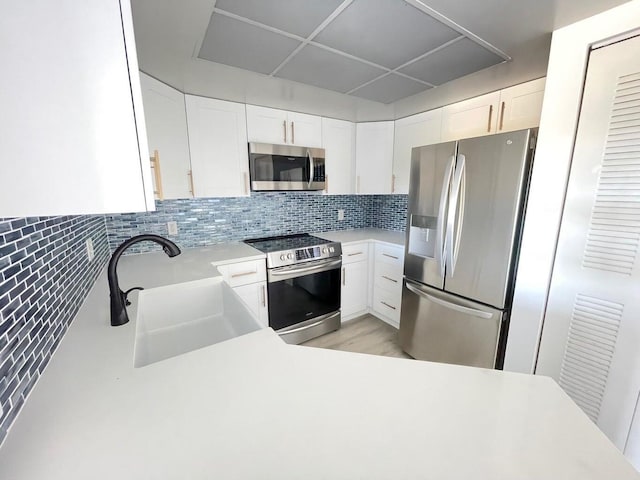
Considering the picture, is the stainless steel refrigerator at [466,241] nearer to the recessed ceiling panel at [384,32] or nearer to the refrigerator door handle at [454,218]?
the refrigerator door handle at [454,218]

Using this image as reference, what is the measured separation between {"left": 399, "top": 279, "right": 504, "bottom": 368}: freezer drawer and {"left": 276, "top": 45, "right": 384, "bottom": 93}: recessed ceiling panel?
158 cm

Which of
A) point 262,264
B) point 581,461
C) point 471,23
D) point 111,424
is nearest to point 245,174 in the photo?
point 262,264

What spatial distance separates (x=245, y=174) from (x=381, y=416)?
2.06m

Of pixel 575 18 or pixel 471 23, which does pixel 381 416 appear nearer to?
pixel 471 23

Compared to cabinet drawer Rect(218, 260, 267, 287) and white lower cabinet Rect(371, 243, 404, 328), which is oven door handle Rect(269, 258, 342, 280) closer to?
cabinet drawer Rect(218, 260, 267, 287)

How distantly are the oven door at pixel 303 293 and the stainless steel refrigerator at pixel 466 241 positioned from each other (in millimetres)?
757

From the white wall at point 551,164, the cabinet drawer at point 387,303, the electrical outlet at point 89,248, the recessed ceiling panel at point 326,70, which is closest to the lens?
the white wall at point 551,164

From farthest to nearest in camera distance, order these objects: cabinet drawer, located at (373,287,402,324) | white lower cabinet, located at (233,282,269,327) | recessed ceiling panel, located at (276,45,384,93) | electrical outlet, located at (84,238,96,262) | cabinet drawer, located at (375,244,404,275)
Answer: cabinet drawer, located at (373,287,402,324) < cabinet drawer, located at (375,244,404,275) < white lower cabinet, located at (233,282,269,327) < recessed ceiling panel, located at (276,45,384,93) < electrical outlet, located at (84,238,96,262)

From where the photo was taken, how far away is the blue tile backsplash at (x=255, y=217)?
203 centimetres

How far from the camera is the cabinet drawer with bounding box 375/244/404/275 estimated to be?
92.4 inches

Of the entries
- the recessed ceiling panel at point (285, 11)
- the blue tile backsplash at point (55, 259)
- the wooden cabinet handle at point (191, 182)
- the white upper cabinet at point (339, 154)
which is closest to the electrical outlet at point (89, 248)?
the blue tile backsplash at point (55, 259)

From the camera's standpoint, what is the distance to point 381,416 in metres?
0.51

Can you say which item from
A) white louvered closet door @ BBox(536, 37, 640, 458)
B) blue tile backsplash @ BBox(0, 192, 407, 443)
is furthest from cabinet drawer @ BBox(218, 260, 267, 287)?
white louvered closet door @ BBox(536, 37, 640, 458)

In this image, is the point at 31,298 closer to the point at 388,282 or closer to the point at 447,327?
the point at 447,327
